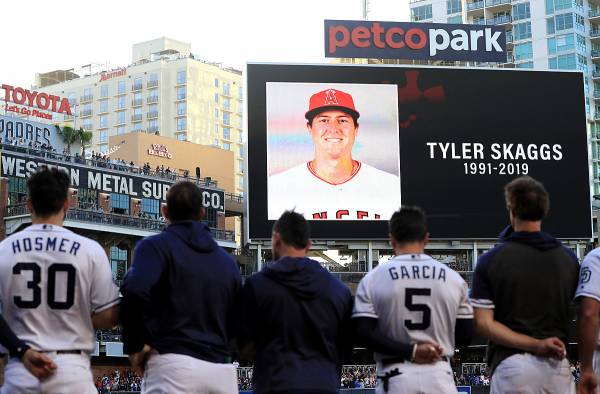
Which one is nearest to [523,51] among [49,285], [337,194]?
[337,194]

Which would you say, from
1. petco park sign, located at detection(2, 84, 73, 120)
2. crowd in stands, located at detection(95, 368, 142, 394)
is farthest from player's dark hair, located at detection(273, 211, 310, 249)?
petco park sign, located at detection(2, 84, 73, 120)

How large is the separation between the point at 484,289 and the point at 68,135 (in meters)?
65.4

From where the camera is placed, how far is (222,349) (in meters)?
7.25

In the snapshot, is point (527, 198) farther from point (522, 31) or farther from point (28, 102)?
point (522, 31)

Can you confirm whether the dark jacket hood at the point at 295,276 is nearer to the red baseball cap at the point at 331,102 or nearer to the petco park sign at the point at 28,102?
the red baseball cap at the point at 331,102

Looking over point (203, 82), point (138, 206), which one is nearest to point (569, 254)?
point (138, 206)

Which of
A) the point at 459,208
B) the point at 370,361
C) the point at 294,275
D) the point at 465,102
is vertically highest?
the point at 465,102

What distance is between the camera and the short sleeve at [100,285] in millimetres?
7027

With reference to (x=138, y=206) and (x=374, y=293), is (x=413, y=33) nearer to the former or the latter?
(x=138, y=206)

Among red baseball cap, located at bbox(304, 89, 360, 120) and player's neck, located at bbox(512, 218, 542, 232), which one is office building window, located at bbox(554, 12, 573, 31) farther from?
player's neck, located at bbox(512, 218, 542, 232)

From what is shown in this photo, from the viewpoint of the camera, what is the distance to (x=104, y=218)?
63.6m

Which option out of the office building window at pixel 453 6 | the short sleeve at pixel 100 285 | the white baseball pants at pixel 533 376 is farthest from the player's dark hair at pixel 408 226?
the office building window at pixel 453 6

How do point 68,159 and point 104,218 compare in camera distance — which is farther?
point 68,159

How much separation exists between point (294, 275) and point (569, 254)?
1.95 meters
